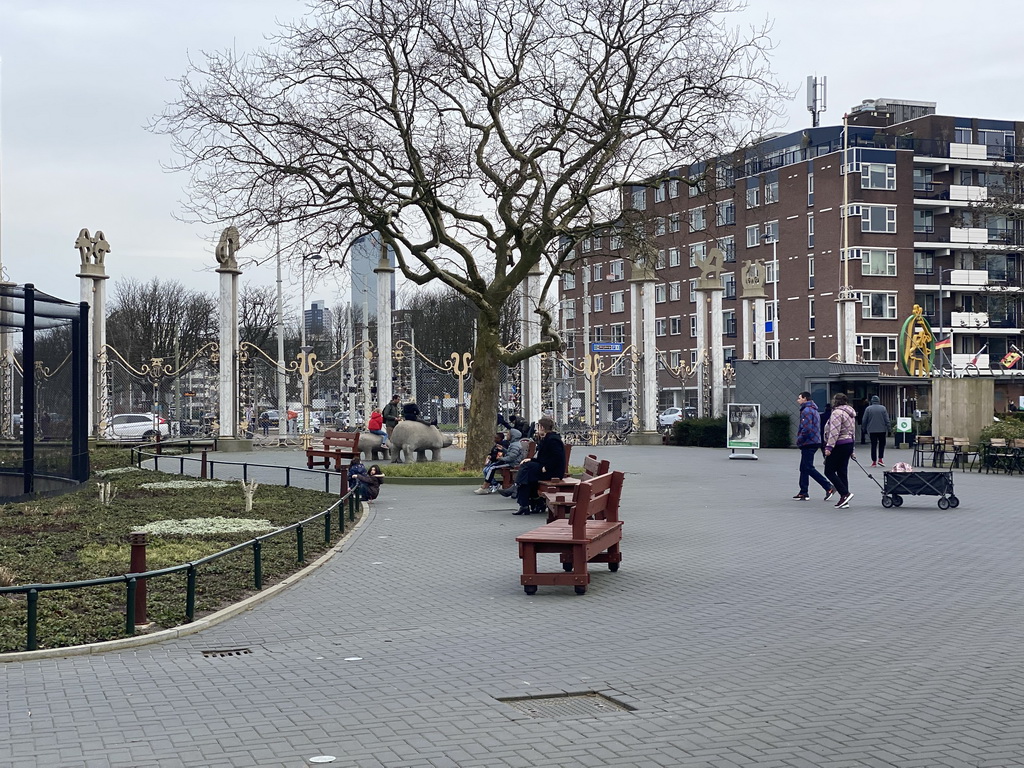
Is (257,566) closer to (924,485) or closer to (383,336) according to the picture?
(924,485)

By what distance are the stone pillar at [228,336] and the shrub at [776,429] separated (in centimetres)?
1814

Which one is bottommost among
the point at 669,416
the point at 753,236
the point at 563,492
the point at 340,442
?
the point at 563,492

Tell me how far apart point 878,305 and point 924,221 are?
8257 mm

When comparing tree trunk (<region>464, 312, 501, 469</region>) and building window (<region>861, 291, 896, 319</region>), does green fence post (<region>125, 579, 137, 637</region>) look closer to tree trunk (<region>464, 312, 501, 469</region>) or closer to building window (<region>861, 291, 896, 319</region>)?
tree trunk (<region>464, 312, 501, 469</region>)

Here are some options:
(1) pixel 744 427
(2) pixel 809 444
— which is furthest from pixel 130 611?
(1) pixel 744 427

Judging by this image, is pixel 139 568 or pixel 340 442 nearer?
pixel 139 568

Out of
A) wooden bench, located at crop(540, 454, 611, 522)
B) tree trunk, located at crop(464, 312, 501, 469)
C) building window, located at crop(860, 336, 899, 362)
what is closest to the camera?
wooden bench, located at crop(540, 454, 611, 522)

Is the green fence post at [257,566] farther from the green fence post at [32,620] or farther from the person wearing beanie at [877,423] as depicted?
the person wearing beanie at [877,423]

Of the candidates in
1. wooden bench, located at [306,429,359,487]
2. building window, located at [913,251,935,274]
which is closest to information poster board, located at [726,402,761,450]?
wooden bench, located at [306,429,359,487]

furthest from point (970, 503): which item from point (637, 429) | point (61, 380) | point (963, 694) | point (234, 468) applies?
point (637, 429)

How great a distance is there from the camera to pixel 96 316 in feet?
127

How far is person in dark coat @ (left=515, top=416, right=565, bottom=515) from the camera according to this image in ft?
59.5

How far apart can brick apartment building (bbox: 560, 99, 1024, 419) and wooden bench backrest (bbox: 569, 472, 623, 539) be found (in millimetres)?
57444

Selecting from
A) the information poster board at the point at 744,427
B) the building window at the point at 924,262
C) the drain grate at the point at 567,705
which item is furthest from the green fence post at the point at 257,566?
the building window at the point at 924,262
